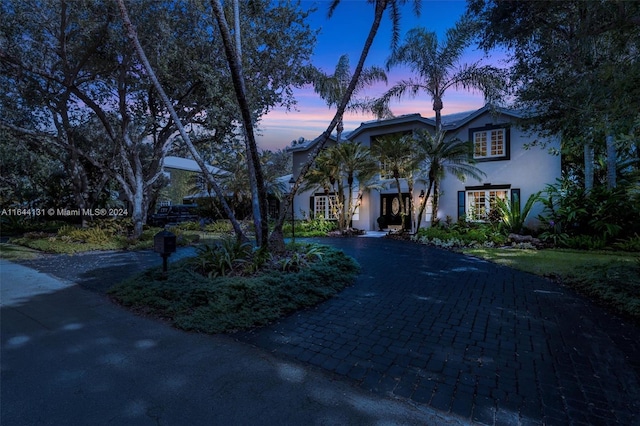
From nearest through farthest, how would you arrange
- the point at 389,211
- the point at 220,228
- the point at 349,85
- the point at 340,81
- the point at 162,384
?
the point at 162,384 < the point at 349,85 < the point at 340,81 < the point at 389,211 < the point at 220,228

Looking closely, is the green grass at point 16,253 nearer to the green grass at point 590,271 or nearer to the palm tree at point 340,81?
the palm tree at point 340,81

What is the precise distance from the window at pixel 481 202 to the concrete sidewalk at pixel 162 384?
14028mm

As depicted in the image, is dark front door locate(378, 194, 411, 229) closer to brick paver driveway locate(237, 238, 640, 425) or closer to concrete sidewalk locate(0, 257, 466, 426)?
brick paver driveway locate(237, 238, 640, 425)

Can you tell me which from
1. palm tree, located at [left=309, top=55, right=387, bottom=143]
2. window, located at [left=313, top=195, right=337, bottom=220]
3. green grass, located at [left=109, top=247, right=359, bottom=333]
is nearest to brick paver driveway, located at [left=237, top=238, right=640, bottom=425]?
green grass, located at [left=109, top=247, right=359, bottom=333]

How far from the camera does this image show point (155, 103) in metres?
14.3

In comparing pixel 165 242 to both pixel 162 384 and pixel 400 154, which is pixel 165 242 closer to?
pixel 162 384

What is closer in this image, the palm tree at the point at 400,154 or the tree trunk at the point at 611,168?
the tree trunk at the point at 611,168

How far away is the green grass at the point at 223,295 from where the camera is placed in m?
4.48

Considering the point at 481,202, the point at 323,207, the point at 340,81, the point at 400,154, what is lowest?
the point at 323,207

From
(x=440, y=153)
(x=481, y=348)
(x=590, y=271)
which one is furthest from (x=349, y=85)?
(x=440, y=153)

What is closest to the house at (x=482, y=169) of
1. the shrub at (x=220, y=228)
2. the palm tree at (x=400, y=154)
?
the palm tree at (x=400, y=154)

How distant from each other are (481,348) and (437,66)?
550 inches

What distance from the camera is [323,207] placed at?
796 inches

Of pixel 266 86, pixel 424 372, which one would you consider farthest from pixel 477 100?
pixel 424 372
